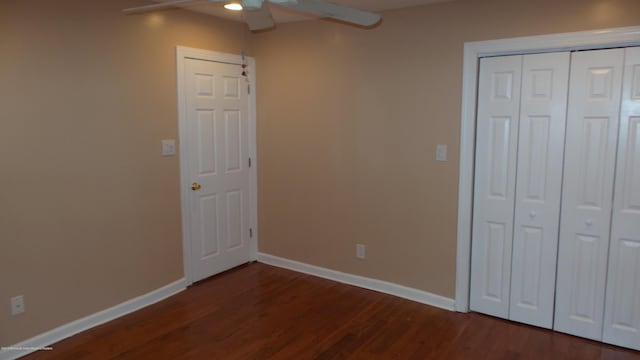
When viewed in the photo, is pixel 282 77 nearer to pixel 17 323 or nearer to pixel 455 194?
pixel 455 194

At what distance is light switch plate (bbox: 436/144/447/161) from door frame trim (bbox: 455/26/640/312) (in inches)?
5.2

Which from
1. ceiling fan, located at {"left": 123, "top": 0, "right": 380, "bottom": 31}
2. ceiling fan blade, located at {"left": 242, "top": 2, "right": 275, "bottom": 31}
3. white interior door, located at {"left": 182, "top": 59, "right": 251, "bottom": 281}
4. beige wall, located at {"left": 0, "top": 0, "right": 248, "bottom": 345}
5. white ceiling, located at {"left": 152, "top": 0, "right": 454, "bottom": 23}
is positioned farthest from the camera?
white interior door, located at {"left": 182, "top": 59, "right": 251, "bottom": 281}

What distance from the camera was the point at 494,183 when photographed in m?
3.49

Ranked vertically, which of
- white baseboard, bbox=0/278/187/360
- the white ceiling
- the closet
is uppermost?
the white ceiling

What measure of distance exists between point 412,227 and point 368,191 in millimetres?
505

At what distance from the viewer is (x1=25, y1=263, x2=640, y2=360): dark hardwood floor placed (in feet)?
10.0

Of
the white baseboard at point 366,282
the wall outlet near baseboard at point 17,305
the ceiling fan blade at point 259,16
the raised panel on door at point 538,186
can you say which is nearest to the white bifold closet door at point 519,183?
the raised panel on door at point 538,186

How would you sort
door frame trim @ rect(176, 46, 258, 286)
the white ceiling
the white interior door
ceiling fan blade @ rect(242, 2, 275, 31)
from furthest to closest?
the white interior door, door frame trim @ rect(176, 46, 258, 286), the white ceiling, ceiling fan blade @ rect(242, 2, 275, 31)

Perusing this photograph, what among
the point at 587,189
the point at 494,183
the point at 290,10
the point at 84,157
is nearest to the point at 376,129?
the point at 494,183

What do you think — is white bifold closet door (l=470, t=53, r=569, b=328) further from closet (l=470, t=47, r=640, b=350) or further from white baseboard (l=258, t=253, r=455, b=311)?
white baseboard (l=258, t=253, r=455, b=311)

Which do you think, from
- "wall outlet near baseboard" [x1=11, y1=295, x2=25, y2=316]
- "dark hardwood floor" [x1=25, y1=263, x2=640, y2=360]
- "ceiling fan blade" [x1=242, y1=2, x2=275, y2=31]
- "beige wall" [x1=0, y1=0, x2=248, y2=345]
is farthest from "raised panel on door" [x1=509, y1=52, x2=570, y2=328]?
"wall outlet near baseboard" [x1=11, y1=295, x2=25, y2=316]

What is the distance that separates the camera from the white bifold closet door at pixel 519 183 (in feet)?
10.6

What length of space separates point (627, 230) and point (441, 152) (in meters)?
1.35

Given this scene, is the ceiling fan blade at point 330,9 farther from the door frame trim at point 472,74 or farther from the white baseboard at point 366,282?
the white baseboard at point 366,282
